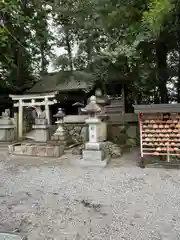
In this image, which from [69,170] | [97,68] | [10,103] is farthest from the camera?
[10,103]

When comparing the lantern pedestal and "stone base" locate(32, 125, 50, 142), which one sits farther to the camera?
"stone base" locate(32, 125, 50, 142)

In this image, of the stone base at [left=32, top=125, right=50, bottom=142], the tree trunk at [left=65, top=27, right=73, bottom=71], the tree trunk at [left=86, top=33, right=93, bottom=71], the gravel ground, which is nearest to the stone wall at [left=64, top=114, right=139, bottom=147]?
the stone base at [left=32, top=125, right=50, bottom=142]

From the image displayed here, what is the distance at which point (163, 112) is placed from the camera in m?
6.16

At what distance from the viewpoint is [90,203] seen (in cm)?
395

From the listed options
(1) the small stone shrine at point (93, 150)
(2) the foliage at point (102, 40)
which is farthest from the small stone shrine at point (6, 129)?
(1) the small stone shrine at point (93, 150)

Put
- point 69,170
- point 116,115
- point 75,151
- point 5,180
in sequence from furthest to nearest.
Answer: point 116,115 → point 75,151 → point 69,170 → point 5,180

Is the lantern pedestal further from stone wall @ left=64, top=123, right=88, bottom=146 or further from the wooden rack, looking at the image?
stone wall @ left=64, top=123, right=88, bottom=146

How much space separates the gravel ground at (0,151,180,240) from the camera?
9.86ft

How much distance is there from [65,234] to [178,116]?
454cm

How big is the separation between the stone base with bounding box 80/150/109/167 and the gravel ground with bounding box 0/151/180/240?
1.41ft

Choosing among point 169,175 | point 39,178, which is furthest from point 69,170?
point 169,175

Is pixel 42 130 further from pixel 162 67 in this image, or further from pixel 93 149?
pixel 162 67

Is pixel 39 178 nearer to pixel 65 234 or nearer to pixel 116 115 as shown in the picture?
pixel 65 234

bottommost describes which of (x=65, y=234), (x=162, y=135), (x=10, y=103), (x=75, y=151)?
(x=65, y=234)
